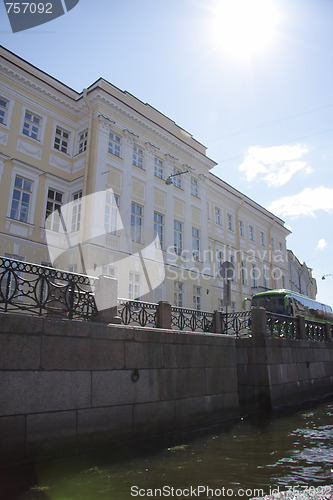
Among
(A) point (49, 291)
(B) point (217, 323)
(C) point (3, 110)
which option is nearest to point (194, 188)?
(C) point (3, 110)

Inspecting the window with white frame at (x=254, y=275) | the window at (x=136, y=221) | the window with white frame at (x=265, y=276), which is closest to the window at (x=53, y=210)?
the window at (x=136, y=221)

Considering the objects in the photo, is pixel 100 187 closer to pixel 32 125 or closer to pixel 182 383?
pixel 32 125

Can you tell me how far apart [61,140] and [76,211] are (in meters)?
3.74

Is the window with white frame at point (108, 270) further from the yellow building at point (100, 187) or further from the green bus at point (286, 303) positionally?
the green bus at point (286, 303)

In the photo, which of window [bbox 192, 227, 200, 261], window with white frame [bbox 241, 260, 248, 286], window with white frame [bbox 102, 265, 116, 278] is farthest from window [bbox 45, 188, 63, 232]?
window with white frame [bbox 241, 260, 248, 286]

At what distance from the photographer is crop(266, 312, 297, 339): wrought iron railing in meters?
11.5

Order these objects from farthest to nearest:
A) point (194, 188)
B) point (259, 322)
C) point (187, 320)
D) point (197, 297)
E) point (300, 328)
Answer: point (194, 188)
point (197, 297)
point (300, 328)
point (259, 322)
point (187, 320)

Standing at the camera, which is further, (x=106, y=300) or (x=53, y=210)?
(x=53, y=210)

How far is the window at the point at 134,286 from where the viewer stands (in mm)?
16781

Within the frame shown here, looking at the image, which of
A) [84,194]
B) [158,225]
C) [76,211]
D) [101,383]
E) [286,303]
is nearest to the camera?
[101,383]

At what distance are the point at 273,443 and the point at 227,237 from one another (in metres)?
21.8

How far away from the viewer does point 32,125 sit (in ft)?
53.5

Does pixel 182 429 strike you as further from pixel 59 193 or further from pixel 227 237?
pixel 227 237

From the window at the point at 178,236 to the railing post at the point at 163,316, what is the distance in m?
12.0
